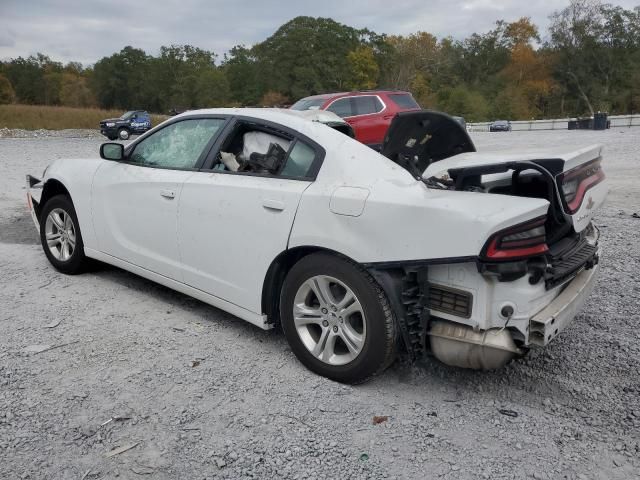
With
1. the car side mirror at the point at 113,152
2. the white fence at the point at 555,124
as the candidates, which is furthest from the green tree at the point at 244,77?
the car side mirror at the point at 113,152

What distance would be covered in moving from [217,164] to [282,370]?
1.48 m

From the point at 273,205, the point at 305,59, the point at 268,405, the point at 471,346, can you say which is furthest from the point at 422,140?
the point at 305,59

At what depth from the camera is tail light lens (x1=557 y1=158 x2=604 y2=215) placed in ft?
9.95

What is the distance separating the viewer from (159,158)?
4188mm

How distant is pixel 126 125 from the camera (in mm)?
30844

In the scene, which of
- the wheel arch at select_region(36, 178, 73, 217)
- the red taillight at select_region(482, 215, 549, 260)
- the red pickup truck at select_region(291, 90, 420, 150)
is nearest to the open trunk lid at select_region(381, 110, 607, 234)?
the red taillight at select_region(482, 215, 549, 260)

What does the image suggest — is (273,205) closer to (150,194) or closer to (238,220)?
(238,220)

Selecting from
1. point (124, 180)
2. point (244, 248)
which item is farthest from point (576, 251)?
point (124, 180)

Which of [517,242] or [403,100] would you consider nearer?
[517,242]

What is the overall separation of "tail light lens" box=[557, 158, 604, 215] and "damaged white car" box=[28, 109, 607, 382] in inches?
0.4

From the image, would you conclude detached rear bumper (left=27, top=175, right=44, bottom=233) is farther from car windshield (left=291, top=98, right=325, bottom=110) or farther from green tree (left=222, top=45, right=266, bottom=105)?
green tree (left=222, top=45, right=266, bottom=105)

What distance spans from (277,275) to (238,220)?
0.43 metres

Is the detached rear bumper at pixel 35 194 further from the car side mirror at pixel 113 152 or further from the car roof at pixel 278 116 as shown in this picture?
the car roof at pixel 278 116

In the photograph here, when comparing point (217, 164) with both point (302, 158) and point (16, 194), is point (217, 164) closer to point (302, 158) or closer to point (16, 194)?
point (302, 158)
